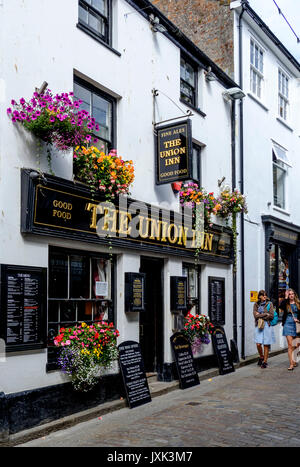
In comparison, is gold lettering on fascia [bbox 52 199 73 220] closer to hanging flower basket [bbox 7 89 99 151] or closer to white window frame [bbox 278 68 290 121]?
hanging flower basket [bbox 7 89 99 151]

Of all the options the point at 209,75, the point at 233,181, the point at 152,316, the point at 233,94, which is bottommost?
the point at 152,316

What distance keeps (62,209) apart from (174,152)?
2.92 m

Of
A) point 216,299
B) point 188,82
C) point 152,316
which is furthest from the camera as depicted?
point 216,299

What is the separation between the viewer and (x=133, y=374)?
8102mm

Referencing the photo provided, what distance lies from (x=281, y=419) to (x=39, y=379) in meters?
3.23

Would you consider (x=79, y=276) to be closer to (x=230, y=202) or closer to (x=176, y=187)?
(x=176, y=187)

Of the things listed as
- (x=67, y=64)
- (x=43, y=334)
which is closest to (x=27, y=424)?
(x=43, y=334)

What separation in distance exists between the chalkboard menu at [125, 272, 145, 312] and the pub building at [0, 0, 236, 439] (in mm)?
18

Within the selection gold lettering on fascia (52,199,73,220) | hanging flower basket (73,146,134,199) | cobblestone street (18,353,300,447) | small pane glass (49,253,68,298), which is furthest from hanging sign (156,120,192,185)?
cobblestone street (18,353,300,447)

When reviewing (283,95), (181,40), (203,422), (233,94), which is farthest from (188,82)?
(203,422)

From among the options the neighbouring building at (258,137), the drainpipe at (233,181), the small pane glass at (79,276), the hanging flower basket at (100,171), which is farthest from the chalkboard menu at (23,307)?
the neighbouring building at (258,137)

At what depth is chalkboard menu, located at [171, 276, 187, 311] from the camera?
9.89m

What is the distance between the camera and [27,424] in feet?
20.6

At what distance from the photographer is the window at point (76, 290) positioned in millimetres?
7285
